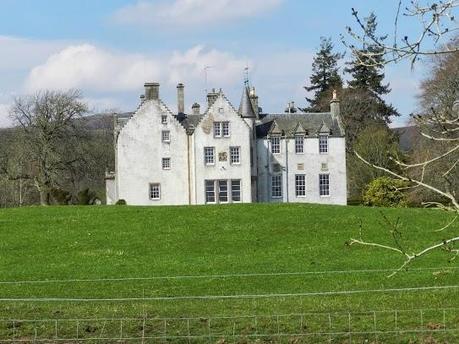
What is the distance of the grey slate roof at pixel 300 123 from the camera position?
2498 inches

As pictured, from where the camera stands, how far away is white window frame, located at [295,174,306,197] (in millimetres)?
62594

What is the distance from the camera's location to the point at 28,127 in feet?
230

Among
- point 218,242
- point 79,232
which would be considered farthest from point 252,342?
point 79,232

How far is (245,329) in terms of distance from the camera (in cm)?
999

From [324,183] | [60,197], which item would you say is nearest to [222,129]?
[324,183]

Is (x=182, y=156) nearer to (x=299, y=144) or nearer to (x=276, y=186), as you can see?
(x=276, y=186)

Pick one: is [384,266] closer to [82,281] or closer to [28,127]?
[82,281]

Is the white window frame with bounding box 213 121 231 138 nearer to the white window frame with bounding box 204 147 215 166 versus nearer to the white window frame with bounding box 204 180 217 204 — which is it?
the white window frame with bounding box 204 147 215 166

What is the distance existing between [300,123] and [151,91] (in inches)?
499

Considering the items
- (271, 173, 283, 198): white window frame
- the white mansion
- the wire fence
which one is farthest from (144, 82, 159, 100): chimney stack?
the wire fence

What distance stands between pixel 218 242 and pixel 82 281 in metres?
8.22

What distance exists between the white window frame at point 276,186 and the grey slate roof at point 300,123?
3555mm

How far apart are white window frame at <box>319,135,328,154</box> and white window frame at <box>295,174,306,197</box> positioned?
256cm

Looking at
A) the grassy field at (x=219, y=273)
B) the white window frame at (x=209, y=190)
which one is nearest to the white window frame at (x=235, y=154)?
the white window frame at (x=209, y=190)
